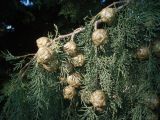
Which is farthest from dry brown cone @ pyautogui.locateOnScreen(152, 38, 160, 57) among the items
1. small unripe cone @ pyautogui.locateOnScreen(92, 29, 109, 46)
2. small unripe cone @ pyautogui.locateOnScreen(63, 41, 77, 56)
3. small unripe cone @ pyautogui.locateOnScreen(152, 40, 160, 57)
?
small unripe cone @ pyautogui.locateOnScreen(63, 41, 77, 56)

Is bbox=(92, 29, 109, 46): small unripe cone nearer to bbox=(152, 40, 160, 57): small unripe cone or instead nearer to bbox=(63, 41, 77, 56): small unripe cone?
bbox=(63, 41, 77, 56): small unripe cone

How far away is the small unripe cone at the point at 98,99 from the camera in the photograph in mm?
A: 1612

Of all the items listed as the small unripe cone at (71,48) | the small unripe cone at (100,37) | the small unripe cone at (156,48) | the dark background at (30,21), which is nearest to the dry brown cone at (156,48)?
the small unripe cone at (156,48)

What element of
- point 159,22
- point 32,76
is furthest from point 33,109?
point 159,22

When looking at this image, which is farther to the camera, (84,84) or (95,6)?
(95,6)

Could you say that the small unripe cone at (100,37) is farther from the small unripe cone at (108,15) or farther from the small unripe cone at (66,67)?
the small unripe cone at (66,67)

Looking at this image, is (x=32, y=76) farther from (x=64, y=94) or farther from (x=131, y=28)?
(x=131, y=28)

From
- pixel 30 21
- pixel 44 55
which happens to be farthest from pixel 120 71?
pixel 30 21

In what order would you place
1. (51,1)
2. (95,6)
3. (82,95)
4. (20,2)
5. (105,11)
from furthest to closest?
1. (20,2)
2. (51,1)
3. (95,6)
4. (82,95)
5. (105,11)

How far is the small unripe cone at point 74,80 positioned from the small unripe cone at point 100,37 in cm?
18

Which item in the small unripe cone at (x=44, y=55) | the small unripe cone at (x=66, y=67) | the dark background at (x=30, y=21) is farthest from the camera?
the dark background at (x=30, y=21)

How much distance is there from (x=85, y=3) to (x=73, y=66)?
5.45 ft

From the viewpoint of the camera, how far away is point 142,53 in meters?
1.67

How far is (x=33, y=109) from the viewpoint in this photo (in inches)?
73.2
